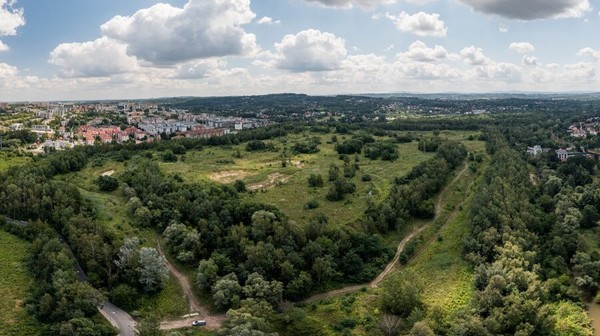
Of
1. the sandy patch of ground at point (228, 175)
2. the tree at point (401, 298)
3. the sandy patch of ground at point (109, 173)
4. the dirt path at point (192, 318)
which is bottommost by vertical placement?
the dirt path at point (192, 318)

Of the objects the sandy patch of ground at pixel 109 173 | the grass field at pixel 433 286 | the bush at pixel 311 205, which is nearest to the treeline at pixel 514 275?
the grass field at pixel 433 286

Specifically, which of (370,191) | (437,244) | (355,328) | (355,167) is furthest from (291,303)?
(355,167)

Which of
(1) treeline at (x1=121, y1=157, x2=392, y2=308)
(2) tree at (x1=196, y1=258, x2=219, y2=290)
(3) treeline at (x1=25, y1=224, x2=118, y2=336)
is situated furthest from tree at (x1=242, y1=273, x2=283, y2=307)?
(3) treeline at (x1=25, y1=224, x2=118, y2=336)

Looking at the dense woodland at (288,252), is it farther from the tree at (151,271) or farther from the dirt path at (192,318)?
the dirt path at (192,318)

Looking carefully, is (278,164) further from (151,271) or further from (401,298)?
(401,298)

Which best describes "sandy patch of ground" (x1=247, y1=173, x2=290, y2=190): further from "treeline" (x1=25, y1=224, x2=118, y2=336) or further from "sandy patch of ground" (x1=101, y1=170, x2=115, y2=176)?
"treeline" (x1=25, y1=224, x2=118, y2=336)

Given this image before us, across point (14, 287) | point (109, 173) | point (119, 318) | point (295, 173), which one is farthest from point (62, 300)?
point (295, 173)
